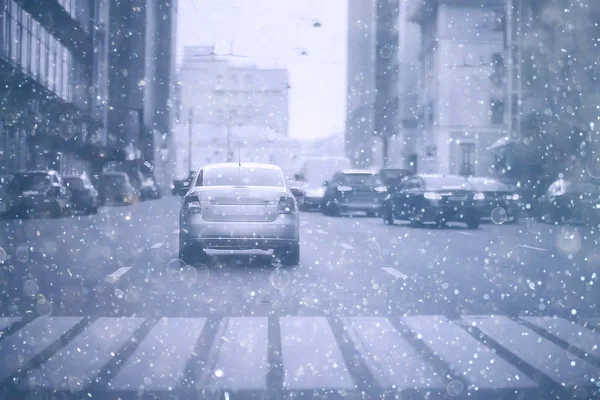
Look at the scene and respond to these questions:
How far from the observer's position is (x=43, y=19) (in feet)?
137

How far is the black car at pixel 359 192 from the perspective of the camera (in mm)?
31297

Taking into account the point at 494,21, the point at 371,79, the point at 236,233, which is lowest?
the point at 236,233

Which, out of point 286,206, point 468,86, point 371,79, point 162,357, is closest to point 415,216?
point 286,206

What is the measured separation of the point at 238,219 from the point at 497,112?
42274mm

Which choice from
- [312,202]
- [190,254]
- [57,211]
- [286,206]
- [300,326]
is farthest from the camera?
[312,202]

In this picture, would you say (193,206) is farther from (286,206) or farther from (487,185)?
(487,185)

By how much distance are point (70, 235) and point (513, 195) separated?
12917 mm

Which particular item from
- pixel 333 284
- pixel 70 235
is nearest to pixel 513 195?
pixel 70 235

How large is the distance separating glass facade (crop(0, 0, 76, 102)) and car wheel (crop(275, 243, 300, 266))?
24.3 m

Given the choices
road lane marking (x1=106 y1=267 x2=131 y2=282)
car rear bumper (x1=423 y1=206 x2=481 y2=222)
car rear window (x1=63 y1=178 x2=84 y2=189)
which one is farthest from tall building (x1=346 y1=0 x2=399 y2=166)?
road lane marking (x1=106 y1=267 x2=131 y2=282)

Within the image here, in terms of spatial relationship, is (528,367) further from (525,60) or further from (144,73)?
(144,73)

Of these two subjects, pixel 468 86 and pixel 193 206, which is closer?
pixel 193 206

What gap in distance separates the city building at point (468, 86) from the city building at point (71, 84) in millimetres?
20801

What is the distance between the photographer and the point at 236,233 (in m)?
11.7
